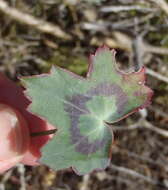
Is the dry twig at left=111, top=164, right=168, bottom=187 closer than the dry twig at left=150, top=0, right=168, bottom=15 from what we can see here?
No

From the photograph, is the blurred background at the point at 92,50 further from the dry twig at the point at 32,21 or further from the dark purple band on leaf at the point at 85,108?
the dark purple band on leaf at the point at 85,108

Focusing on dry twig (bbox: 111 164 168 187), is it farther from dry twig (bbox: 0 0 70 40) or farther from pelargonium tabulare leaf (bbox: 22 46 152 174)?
pelargonium tabulare leaf (bbox: 22 46 152 174)

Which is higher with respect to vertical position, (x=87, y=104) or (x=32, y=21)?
(x=32, y=21)

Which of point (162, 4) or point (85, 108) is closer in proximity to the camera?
point (85, 108)

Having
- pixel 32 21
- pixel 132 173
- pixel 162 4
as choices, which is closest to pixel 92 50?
pixel 32 21

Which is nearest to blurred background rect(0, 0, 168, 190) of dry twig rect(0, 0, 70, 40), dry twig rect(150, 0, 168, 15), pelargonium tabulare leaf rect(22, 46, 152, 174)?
dry twig rect(0, 0, 70, 40)

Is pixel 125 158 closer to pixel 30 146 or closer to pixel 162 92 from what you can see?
pixel 162 92

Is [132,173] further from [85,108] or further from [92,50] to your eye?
[85,108]
